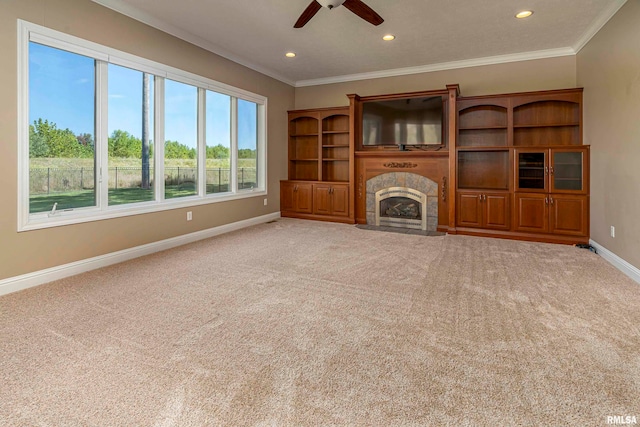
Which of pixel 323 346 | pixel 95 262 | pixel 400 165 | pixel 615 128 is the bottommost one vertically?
pixel 323 346

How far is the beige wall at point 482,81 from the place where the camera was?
5227mm

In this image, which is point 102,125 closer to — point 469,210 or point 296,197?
point 296,197

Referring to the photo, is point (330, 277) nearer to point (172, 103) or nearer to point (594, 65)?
point (172, 103)

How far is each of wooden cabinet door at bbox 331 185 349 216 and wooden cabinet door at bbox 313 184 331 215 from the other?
0.28ft

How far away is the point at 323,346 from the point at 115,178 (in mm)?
3277

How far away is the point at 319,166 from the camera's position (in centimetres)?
688

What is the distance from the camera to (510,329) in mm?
2311

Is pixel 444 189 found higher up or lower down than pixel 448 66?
lower down

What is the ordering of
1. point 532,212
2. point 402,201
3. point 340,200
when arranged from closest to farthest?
point 532,212
point 402,201
point 340,200

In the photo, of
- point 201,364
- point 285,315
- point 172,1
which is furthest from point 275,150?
point 201,364

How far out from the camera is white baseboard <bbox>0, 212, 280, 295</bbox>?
3.06 meters

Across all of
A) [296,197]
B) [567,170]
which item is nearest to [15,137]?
[296,197]

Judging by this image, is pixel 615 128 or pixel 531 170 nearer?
pixel 615 128

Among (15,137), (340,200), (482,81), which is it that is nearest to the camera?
(15,137)
